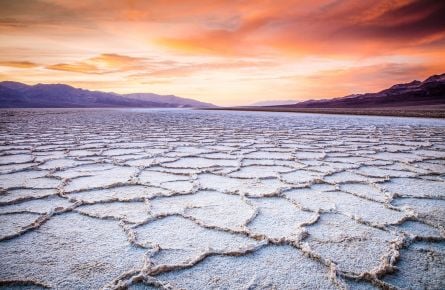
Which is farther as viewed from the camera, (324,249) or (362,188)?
(362,188)

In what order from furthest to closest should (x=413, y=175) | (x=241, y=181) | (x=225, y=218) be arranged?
(x=413, y=175), (x=241, y=181), (x=225, y=218)

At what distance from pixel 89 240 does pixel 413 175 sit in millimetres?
2165

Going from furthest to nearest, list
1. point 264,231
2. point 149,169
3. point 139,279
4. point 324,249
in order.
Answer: point 149,169, point 264,231, point 324,249, point 139,279

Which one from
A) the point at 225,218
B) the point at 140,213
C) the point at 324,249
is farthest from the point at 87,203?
the point at 324,249

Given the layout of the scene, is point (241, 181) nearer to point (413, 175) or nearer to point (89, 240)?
point (89, 240)

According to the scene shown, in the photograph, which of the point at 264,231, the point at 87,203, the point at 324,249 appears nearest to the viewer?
the point at 324,249

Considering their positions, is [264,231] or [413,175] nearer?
[264,231]

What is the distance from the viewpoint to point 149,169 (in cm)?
225

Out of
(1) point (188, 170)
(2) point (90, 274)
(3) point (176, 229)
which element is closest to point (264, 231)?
(3) point (176, 229)

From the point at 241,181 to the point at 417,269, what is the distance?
114 cm

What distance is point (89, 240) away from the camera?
1.11m

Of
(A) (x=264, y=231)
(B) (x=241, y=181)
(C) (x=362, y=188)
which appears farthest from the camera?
(B) (x=241, y=181)

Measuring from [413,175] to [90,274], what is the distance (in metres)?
2.19

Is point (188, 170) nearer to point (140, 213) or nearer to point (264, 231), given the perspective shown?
point (140, 213)
